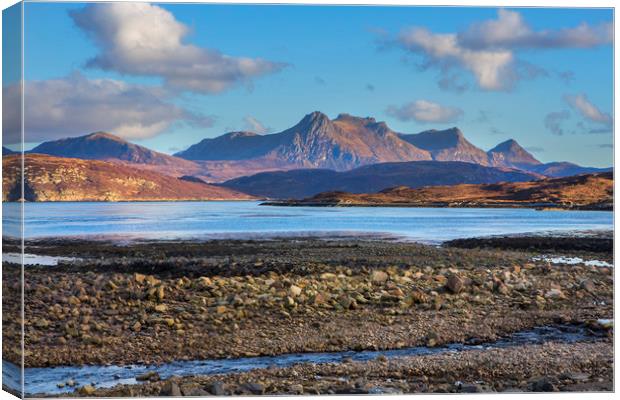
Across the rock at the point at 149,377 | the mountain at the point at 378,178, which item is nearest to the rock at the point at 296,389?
the rock at the point at 149,377

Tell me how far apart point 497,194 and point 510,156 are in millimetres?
2728

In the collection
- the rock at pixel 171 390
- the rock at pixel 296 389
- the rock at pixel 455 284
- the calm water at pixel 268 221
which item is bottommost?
the rock at pixel 296 389

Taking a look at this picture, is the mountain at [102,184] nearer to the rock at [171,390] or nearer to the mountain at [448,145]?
the rock at [171,390]

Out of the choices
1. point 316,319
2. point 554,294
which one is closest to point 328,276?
point 316,319

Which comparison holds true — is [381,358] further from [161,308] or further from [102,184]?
[102,184]

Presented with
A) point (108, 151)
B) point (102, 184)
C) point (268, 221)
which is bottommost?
point (268, 221)

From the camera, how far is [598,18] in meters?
10.1

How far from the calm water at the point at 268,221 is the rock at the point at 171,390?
6458 millimetres

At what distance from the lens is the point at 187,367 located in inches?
338

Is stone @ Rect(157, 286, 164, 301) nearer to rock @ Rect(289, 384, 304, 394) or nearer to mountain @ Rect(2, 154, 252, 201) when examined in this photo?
mountain @ Rect(2, 154, 252, 201)

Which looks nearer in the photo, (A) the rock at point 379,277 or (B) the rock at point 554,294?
(B) the rock at point 554,294

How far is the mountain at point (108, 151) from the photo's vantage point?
36.8 ft

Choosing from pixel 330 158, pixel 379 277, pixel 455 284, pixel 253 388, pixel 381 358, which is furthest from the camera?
pixel 330 158

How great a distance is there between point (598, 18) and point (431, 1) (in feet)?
7.76
